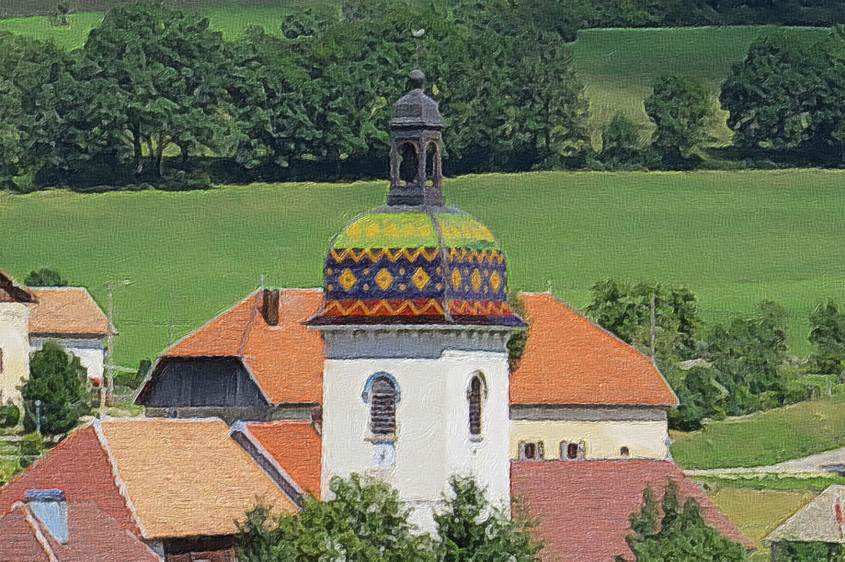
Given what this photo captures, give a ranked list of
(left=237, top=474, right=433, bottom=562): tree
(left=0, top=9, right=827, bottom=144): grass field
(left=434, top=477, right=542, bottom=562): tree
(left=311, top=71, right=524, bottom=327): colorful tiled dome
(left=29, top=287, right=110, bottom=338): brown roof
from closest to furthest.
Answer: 1. (left=237, top=474, right=433, bottom=562): tree
2. (left=434, top=477, right=542, bottom=562): tree
3. (left=311, top=71, right=524, bottom=327): colorful tiled dome
4. (left=29, top=287, right=110, bottom=338): brown roof
5. (left=0, top=9, right=827, bottom=144): grass field

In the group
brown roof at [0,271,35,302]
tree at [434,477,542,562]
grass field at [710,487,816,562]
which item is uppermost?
brown roof at [0,271,35,302]

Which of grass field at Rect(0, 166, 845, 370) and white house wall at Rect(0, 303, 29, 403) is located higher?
grass field at Rect(0, 166, 845, 370)

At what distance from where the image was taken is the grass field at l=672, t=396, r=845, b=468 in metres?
69.7

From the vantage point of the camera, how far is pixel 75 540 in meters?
36.4

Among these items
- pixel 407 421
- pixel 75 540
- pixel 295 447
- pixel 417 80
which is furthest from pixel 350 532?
pixel 295 447

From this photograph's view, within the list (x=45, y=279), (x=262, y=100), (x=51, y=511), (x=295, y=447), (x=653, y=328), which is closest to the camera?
(x=51, y=511)

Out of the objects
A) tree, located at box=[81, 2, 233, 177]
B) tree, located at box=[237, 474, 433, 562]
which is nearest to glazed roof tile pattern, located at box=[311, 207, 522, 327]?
tree, located at box=[237, 474, 433, 562]

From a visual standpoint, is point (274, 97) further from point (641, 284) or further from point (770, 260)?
point (641, 284)

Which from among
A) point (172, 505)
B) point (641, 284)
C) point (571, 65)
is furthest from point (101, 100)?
point (172, 505)

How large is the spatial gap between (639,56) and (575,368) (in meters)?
75.1

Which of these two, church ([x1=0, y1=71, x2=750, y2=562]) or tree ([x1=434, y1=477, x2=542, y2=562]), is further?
church ([x1=0, y1=71, x2=750, y2=562])

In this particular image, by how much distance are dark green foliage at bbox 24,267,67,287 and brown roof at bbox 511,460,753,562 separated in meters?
56.3

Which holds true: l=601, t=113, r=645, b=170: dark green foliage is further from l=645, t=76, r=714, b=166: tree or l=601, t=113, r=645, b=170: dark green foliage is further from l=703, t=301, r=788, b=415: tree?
l=703, t=301, r=788, b=415: tree

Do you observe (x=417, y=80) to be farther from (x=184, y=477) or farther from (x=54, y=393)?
(x=54, y=393)
